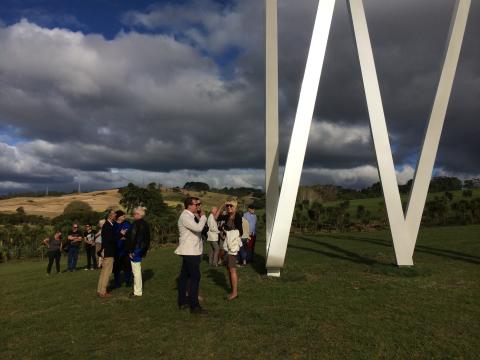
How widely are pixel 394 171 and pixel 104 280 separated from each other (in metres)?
7.53

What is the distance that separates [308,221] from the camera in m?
32.6

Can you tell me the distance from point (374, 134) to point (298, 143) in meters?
2.18

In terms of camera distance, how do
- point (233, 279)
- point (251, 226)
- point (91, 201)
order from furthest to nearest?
1. point (91, 201)
2. point (251, 226)
3. point (233, 279)

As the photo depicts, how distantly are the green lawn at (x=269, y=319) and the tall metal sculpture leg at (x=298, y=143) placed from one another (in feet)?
2.84

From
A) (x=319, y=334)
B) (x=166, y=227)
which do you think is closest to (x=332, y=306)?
(x=319, y=334)

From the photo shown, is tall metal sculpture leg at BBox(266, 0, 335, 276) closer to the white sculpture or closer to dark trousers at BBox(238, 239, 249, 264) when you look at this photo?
the white sculpture

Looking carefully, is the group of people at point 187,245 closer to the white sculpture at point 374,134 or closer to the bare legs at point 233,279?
the bare legs at point 233,279

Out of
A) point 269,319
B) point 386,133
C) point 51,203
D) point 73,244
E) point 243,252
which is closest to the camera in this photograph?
point 269,319

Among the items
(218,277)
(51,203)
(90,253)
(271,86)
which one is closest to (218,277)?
(218,277)

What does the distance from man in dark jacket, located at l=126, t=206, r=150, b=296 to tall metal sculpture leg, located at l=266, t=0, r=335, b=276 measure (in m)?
2.96

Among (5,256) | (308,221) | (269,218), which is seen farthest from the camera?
(308,221)

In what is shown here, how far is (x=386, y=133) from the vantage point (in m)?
9.94

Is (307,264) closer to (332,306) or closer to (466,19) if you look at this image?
(332,306)

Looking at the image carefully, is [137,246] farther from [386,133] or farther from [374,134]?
[386,133]
